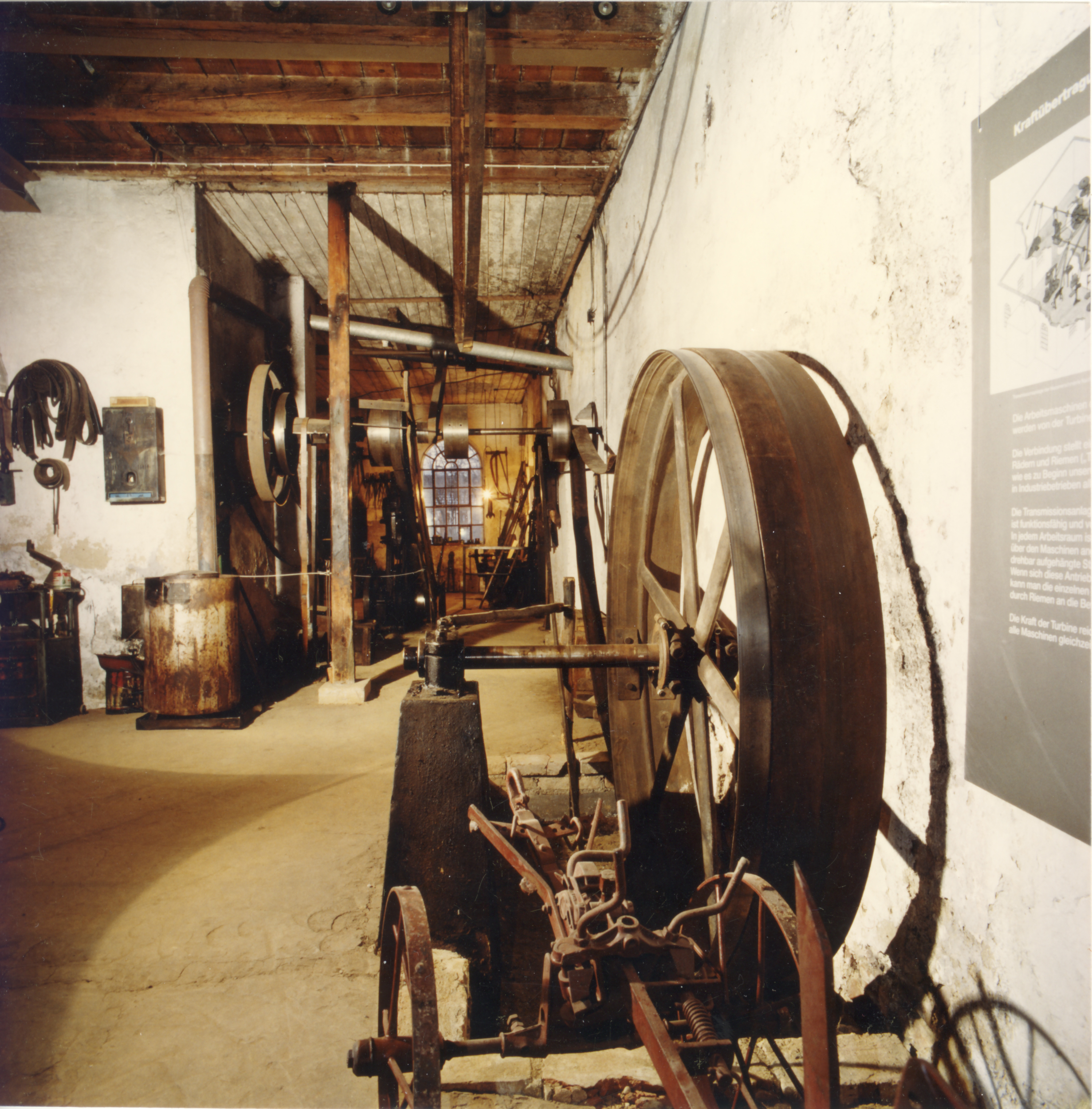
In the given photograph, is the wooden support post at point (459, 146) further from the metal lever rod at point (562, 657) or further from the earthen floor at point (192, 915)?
the earthen floor at point (192, 915)

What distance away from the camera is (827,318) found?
166cm

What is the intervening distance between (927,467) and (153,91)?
16.0 feet

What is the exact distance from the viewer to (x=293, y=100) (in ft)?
12.5

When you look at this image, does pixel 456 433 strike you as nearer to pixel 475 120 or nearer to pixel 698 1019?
pixel 475 120

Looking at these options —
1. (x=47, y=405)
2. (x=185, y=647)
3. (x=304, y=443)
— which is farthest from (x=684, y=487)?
(x=304, y=443)

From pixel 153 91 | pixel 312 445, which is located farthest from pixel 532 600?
pixel 153 91

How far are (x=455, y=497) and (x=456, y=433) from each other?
32.0 feet

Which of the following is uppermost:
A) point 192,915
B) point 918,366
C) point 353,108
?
point 353,108

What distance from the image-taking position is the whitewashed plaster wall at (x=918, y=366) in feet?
3.42

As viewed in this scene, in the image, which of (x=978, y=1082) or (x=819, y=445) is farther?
(x=819, y=445)

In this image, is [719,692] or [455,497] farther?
[455,497]

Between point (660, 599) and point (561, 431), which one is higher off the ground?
point (561, 431)

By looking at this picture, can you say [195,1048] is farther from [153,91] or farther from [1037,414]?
[153,91]

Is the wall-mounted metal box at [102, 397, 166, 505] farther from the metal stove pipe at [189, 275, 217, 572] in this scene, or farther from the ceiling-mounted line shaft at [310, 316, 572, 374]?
the ceiling-mounted line shaft at [310, 316, 572, 374]
